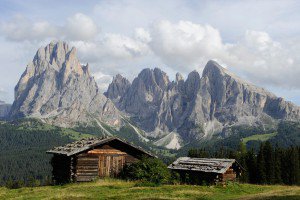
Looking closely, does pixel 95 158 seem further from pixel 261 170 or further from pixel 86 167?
pixel 261 170

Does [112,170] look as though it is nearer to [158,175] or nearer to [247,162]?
[158,175]

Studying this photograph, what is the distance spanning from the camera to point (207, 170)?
46.7 metres

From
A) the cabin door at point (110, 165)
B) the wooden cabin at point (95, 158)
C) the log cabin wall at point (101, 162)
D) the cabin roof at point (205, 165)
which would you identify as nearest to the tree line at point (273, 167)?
the cabin roof at point (205, 165)

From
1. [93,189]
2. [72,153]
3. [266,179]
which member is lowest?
[266,179]

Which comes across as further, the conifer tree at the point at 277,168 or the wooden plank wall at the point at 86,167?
the conifer tree at the point at 277,168

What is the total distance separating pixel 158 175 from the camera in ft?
127

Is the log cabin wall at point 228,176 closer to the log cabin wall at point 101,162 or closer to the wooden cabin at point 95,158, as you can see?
the wooden cabin at point 95,158

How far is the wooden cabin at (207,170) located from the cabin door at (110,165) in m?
10.6

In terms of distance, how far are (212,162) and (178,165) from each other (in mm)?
5856

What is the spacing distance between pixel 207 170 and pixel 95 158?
1493 centimetres

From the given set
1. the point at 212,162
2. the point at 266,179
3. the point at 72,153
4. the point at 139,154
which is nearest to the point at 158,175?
the point at 139,154

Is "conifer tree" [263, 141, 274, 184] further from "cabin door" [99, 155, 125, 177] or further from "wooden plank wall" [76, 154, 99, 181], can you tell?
"wooden plank wall" [76, 154, 99, 181]

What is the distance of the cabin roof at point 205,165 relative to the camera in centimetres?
4615

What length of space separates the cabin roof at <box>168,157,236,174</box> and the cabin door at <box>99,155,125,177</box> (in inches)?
427
